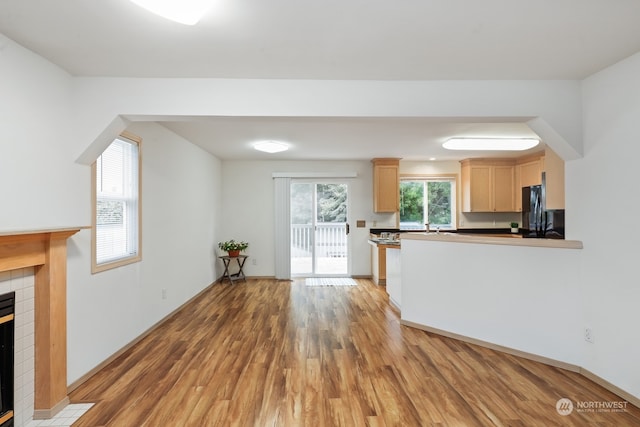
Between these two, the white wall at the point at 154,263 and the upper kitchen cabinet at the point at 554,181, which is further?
the upper kitchen cabinet at the point at 554,181

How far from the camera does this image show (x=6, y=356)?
1951 mm

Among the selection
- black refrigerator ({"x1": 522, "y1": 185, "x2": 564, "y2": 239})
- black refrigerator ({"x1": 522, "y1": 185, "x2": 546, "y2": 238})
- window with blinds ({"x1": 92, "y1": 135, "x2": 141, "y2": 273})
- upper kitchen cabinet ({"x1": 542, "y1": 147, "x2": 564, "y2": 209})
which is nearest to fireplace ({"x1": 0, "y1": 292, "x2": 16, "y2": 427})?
window with blinds ({"x1": 92, "y1": 135, "x2": 141, "y2": 273})

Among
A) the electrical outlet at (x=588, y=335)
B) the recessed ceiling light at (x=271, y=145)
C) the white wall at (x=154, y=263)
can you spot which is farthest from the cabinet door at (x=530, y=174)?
the white wall at (x=154, y=263)

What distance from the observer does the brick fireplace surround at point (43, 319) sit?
2039mm

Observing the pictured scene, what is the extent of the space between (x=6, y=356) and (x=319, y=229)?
16.6 ft

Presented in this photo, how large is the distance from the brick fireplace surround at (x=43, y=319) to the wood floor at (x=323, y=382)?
0.77 feet

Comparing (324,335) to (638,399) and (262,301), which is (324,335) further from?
(638,399)

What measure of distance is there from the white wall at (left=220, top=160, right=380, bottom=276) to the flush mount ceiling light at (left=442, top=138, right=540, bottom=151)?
84.7 inches

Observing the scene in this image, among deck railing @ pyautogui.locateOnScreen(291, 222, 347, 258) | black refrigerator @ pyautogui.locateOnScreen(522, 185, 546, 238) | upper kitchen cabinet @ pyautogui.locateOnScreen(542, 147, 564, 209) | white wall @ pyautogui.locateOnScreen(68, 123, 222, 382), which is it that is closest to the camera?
white wall @ pyautogui.locateOnScreen(68, 123, 222, 382)

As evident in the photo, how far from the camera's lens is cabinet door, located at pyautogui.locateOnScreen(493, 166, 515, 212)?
19.9 feet

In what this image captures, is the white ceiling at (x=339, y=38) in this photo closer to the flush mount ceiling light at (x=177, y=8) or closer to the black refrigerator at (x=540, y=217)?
the flush mount ceiling light at (x=177, y=8)

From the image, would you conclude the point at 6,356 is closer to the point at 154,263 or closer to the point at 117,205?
the point at 117,205

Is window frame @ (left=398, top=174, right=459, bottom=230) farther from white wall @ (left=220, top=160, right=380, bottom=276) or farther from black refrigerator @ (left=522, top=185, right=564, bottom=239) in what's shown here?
black refrigerator @ (left=522, top=185, right=564, bottom=239)

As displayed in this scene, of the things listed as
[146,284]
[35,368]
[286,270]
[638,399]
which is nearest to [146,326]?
[146,284]
